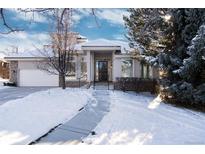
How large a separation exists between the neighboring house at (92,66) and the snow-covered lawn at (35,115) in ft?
10.0

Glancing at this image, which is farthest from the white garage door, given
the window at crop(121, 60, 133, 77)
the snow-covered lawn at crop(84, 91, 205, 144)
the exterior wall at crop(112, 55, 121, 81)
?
the snow-covered lawn at crop(84, 91, 205, 144)

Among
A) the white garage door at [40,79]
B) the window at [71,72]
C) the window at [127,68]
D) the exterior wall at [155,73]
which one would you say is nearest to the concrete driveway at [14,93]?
the white garage door at [40,79]

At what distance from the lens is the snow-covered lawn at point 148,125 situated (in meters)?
6.18

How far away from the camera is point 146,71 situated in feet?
43.3

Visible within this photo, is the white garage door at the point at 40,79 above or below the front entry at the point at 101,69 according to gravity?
below

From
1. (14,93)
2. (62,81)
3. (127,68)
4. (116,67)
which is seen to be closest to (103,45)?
(116,67)

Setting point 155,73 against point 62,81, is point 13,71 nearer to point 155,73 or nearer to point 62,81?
point 62,81

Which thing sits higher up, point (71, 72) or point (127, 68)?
point (127, 68)

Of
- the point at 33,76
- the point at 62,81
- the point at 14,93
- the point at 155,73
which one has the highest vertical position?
the point at 155,73

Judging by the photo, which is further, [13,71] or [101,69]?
[13,71]

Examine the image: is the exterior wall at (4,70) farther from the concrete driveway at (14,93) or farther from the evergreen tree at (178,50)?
the evergreen tree at (178,50)

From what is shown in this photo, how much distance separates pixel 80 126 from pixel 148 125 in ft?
4.42
